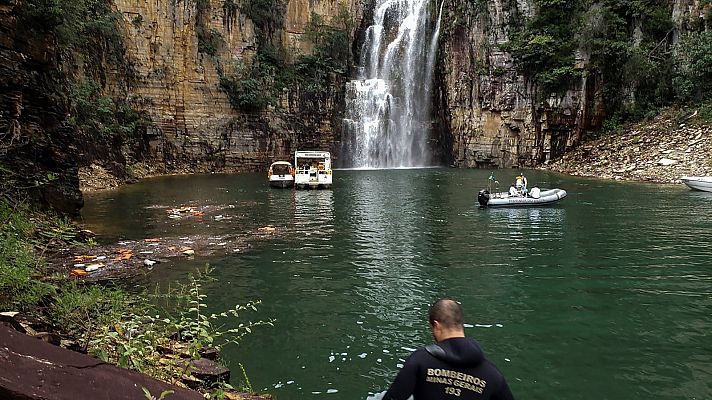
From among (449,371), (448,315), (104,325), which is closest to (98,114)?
(104,325)

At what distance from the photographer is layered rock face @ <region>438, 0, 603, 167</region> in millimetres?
43750

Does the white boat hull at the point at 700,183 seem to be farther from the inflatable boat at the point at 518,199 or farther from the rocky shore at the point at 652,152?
the inflatable boat at the point at 518,199

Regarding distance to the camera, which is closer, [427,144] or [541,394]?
[541,394]

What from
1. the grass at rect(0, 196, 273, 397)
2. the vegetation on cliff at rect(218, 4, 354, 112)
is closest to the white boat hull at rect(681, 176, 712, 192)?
the grass at rect(0, 196, 273, 397)

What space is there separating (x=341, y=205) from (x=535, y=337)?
53.5 feet

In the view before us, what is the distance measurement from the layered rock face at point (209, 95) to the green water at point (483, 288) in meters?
25.6

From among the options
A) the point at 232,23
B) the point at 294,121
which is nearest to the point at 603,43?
the point at 294,121

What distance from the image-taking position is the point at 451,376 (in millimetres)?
3223

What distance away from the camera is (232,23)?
48969 millimetres

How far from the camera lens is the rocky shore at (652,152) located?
30562 millimetres

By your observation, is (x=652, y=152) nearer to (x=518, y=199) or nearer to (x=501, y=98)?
(x=501, y=98)

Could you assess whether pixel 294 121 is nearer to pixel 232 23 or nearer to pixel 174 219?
pixel 232 23

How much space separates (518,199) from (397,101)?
102 ft

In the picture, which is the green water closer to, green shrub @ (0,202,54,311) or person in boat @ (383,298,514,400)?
green shrub @ (0,202,54,311)
